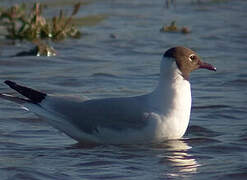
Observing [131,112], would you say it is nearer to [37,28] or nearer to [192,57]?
[192,57]

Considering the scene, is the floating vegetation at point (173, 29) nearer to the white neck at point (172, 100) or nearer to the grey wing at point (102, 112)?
the white neck at point (172, 100)

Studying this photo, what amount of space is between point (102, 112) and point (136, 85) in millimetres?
2890

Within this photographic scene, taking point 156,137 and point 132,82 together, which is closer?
point 156,137

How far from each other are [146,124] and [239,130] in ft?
4.50

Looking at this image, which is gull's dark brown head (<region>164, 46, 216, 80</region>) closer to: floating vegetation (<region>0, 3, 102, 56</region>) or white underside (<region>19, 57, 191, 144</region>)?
white underside (<region>19, 57, 191, 144</region>)

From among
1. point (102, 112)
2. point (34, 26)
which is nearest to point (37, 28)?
point (34, 26)

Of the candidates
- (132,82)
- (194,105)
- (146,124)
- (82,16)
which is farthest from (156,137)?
(82,16)

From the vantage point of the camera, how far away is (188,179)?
691 cm

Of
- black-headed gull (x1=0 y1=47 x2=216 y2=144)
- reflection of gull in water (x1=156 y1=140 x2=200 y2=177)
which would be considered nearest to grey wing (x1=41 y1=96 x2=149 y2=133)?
black-headed gull (x1=0 y1=47 x2=216 y2=144)

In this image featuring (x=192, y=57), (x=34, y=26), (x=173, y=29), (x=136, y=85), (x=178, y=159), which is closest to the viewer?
(x=178, y=159)

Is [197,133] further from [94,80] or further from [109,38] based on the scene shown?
[109,38]

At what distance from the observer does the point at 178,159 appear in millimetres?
7613

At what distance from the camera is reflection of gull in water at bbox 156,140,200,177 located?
7.20 metres

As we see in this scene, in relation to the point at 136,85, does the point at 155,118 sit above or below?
above
